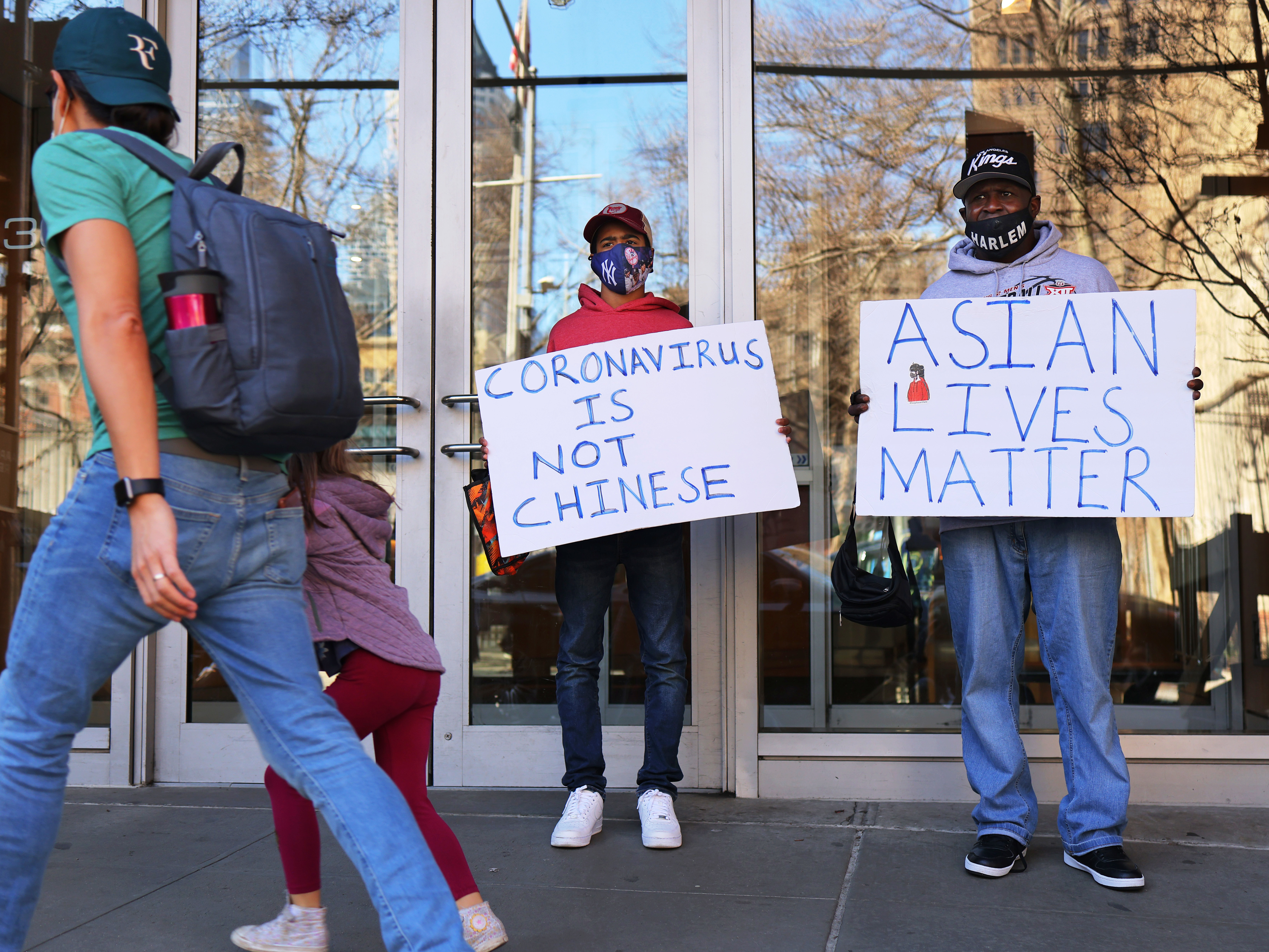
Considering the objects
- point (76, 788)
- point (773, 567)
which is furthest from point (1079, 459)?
point (76, 788)

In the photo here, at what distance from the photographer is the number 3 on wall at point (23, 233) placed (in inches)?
159

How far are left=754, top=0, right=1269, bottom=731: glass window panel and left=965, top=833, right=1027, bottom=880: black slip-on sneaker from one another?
0.95 m

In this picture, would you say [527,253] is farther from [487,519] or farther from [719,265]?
[487,519]

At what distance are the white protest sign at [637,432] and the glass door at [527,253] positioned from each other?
0.63 metres

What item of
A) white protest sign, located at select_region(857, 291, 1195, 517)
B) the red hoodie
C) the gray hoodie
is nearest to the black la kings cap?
the gray hoodie

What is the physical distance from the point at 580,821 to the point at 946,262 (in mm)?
2606

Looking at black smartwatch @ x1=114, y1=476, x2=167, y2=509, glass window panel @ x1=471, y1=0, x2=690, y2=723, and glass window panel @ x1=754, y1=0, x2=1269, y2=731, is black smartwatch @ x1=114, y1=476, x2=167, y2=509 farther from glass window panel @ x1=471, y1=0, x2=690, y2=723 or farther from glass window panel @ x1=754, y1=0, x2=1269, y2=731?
glass window panel @ x1=754, y1=0, x2=1269, y2=731

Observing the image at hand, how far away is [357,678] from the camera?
219 cm

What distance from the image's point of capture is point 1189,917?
245 centimetres

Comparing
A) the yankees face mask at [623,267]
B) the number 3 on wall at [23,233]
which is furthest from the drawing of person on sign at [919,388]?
the number 3 on wall at [23,233]

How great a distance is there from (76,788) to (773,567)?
2.56m

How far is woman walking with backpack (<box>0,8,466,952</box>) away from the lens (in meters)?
1.62

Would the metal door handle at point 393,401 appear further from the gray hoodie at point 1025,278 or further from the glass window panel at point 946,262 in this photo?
the gray hoodie at point 1025,278

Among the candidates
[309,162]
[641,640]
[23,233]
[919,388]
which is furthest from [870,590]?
[23,233]
